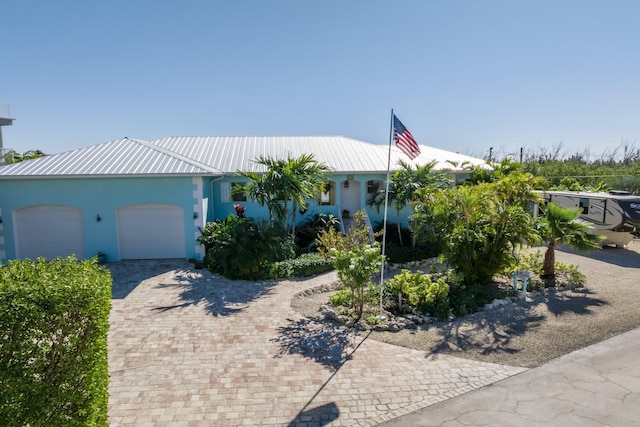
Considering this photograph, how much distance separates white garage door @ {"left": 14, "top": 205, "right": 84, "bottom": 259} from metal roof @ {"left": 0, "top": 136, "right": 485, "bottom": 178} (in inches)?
62.4

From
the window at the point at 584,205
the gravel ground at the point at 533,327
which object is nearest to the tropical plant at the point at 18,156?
the gravel ground at the point at 533,327

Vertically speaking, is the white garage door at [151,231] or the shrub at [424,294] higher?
the white garage door at [151,231]

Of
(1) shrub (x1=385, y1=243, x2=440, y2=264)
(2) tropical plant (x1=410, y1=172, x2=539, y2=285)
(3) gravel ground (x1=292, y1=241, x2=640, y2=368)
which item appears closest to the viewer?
(3) gravel ground (x1=292, y1=241, x2=640, y2=368)

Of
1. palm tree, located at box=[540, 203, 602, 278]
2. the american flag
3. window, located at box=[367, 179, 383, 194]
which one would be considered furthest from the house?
the american flag

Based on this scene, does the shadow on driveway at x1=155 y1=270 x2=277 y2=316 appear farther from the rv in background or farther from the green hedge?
the rv in background

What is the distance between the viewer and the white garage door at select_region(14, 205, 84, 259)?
14.2 meters

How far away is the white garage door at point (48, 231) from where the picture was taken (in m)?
14.2

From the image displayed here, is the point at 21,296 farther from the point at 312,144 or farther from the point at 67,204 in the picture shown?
the point at 312,144

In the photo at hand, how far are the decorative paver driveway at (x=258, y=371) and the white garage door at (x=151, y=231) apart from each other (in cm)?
432

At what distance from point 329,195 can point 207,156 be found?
21.4 feet

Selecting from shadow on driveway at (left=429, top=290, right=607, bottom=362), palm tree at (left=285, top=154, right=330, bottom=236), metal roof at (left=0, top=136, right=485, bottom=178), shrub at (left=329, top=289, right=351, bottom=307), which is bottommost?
shadow on driveway at (left=429, top=290, right=607, bottom=362)

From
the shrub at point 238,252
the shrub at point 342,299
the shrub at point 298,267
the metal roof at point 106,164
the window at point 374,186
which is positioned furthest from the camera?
the window at point 374,186

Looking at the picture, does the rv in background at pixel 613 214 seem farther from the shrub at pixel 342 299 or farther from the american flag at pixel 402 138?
the shrub at pixel 342 299

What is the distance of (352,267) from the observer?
9.05 metres
